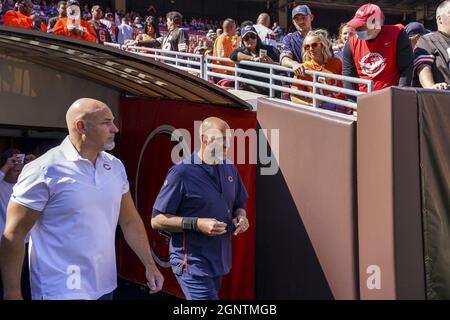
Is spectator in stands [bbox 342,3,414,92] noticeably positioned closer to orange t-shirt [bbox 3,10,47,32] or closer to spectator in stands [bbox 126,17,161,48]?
spectator in stands [bbox 126,17,161,48]

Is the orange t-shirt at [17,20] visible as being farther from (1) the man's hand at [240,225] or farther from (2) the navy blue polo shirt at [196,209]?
(1) the man's hand at [240,225]

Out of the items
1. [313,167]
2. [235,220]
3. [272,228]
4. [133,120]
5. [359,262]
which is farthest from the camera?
[133,120]

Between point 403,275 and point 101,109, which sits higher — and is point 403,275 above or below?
below

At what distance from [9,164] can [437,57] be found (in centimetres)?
460

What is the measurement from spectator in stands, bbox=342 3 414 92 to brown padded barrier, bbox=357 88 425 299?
34.9 inches

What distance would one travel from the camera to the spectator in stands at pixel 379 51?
6203 millimetres

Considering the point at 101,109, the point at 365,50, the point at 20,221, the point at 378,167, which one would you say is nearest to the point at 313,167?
the point at 378,167

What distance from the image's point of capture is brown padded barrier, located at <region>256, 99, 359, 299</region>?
19.1 ft

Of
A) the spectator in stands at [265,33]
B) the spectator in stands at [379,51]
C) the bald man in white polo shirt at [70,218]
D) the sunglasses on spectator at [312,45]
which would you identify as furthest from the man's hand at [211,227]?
the spectator in stands at [265,33]

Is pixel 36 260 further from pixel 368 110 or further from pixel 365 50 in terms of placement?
pixel 365 50

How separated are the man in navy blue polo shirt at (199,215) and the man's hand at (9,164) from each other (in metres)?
2.59

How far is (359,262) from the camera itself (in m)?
5.74

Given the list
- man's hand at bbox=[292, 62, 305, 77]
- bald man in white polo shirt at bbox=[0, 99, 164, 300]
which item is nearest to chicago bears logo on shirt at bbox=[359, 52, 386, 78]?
man's hand at bbox=[292, 62, 305, 77]

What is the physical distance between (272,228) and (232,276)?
0.76 meters
